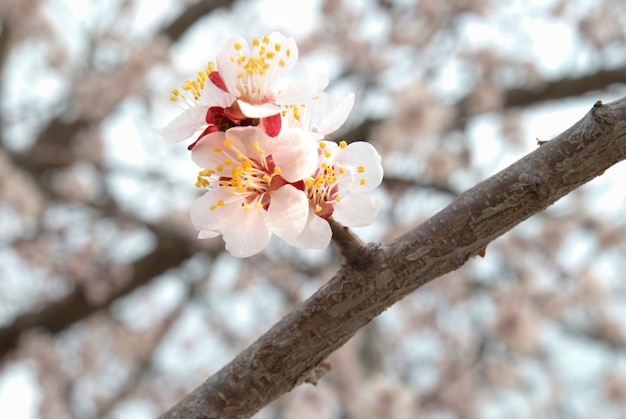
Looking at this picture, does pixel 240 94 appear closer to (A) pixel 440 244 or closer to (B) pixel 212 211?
(B) pixel 212 211

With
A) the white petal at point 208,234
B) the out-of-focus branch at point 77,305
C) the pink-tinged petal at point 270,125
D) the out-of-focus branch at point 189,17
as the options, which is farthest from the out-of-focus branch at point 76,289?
the pink-tinged petal at point 270,125

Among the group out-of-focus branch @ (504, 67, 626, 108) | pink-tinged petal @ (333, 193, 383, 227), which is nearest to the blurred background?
out-of-focus branch @ (504, 67, 626, 108)

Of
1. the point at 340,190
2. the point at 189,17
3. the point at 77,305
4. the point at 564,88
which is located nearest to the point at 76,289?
the point at 77,305

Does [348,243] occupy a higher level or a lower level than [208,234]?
lower

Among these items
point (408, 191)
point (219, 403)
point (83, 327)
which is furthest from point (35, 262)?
point (219, 403)

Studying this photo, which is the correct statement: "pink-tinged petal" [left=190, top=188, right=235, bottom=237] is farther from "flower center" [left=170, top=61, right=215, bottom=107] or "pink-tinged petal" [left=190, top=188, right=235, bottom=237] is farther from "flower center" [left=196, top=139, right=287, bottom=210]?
"flower center" [left=170, top=61, right=215, bottom=107]

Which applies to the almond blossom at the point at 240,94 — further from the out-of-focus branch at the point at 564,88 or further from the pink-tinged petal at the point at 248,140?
the out-of-focus branch at the point at 564,88
